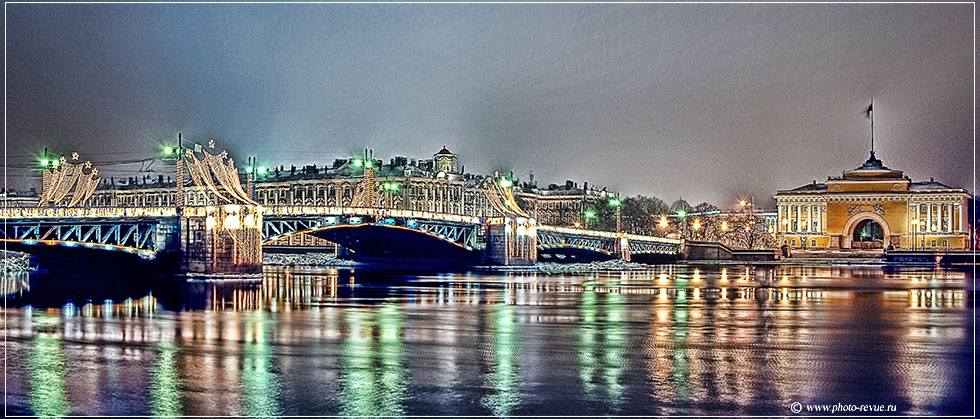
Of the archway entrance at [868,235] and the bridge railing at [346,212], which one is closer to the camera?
the bridge railing at [346,212]

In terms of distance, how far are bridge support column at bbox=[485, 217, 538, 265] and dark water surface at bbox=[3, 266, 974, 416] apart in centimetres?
5360

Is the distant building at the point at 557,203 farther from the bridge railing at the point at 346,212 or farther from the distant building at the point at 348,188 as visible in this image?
the bridge railing at the point at 346,212

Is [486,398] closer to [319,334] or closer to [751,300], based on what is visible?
[319,334]

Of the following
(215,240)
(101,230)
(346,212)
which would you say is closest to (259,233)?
(215,240)

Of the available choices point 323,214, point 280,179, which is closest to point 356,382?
point 323,214

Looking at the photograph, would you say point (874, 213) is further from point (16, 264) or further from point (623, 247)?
point (16, 264)

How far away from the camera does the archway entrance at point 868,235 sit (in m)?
148

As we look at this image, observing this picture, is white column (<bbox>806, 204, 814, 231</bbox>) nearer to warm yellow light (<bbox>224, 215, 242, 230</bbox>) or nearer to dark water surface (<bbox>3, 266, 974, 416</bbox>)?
warm yellow light (<bbox>224, 215, 242, 230</bbox>)

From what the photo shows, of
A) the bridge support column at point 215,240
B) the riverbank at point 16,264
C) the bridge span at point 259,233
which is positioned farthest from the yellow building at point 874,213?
the bridge support column at point 215,240

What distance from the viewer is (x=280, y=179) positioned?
167125mm

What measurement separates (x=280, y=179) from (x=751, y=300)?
425 feet

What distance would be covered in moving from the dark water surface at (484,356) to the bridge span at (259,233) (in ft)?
62.0

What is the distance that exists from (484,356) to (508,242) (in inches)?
2953

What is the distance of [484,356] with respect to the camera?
78.4ft
